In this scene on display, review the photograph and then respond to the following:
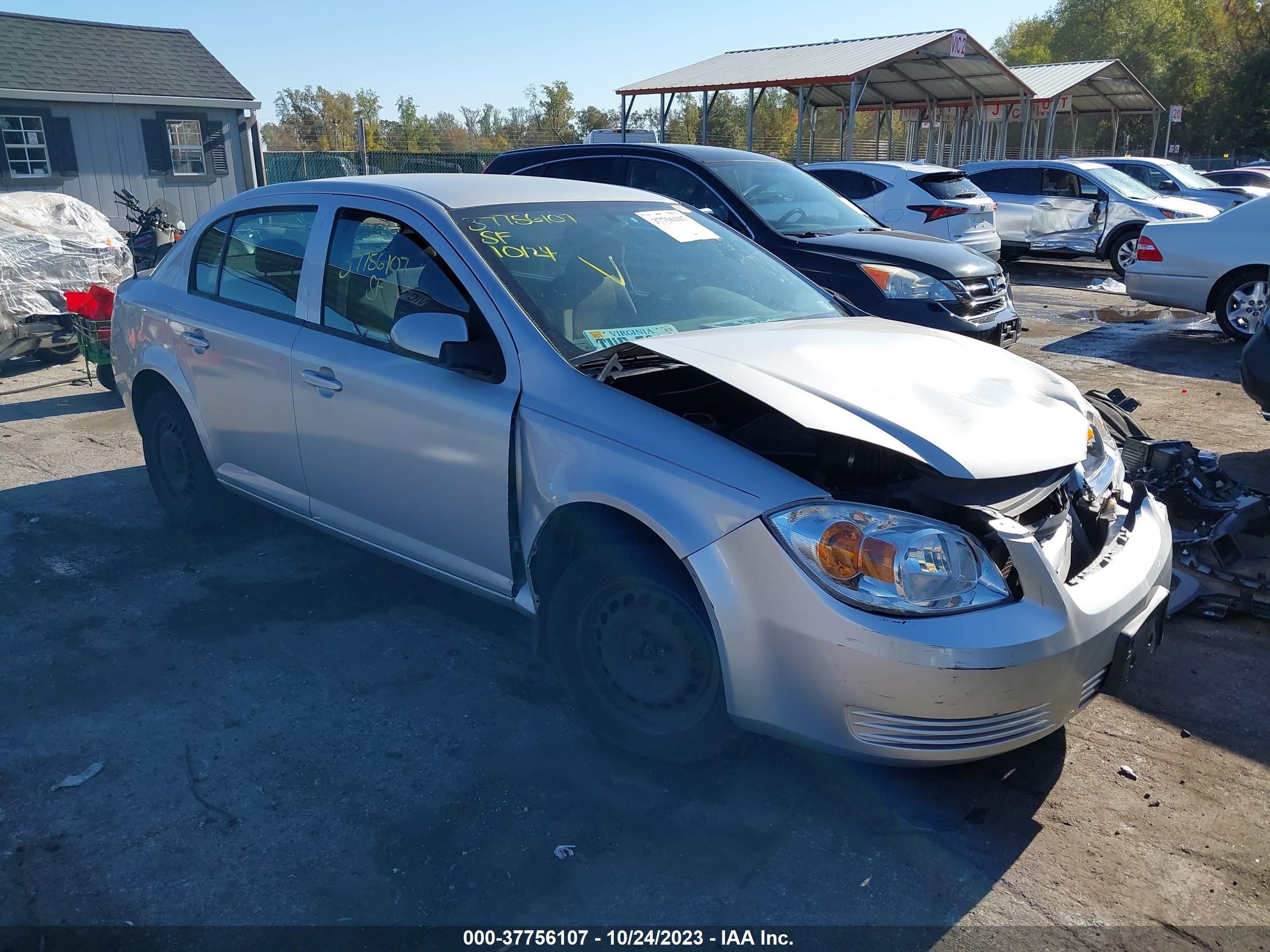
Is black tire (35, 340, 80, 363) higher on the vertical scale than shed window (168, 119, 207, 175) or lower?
lower

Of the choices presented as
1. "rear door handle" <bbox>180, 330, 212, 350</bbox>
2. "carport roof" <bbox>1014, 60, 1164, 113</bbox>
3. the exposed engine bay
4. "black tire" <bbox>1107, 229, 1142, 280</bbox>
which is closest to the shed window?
"black tire" <bbox>1107, 229, 1142, 280</bbox>

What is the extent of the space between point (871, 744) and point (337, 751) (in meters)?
1.76

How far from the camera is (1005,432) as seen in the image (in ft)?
9.67

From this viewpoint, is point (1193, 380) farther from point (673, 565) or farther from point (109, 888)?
point (109, 888)

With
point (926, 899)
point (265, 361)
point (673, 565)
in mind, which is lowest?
point (926, 899)

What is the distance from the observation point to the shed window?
70.3ft

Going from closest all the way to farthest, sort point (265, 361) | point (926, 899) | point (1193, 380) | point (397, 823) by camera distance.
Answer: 1. point (926, 899)
2. point (397, 823)
3. point (265, 361)
4. point (1193, 380)

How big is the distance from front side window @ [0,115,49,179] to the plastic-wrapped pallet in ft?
35.7

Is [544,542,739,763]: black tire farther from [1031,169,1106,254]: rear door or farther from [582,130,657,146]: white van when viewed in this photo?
[582,130,657,146]: white van

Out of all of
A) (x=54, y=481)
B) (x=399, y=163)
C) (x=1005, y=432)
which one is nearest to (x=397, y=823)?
(x=1005, y=432)

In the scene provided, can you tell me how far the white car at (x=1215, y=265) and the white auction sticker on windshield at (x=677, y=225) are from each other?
735cm

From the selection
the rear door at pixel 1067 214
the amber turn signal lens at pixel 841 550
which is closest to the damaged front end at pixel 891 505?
the amber turn signal lens at pixel 841 550

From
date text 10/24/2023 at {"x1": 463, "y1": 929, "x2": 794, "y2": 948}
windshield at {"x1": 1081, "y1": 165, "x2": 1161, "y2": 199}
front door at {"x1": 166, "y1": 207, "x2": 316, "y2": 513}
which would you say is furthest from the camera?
windshield at {"x1": 1081, "y1": 165, "x2": 1161, "y2": 199}

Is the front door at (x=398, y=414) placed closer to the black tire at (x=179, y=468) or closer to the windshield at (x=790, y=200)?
the black tire at (x=179, y=468)
